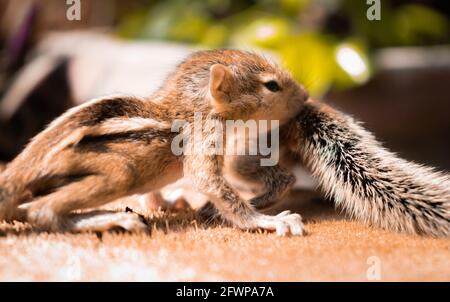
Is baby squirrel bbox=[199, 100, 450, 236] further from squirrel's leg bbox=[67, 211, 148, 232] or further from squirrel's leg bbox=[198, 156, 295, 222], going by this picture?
squirrel's leg bbox=[67, 211, 148, 232]

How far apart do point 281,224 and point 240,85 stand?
504 mm

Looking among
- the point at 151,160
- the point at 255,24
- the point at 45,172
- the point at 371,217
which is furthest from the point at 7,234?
the point at 255,24

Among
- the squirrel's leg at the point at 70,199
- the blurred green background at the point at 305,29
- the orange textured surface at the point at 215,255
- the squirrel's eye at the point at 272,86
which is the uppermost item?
the blurred green background at the point at 305,29

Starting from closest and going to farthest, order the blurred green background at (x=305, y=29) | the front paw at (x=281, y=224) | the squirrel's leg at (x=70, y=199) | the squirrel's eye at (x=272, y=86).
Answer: the squirrel's leg at (x=70, y=199), the front paw at (x=281, y=224), the squirrel's eye at (x=272, y=86), the blurred green background at (x=305, y=29)

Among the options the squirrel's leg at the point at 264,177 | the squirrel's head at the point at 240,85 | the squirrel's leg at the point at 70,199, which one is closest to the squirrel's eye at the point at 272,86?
the squirrel's head at the point at 240,85

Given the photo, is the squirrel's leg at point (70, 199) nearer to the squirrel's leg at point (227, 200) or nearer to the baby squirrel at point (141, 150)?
the baby squirrel at point (141, 150)

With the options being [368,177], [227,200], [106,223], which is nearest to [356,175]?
[368,177]

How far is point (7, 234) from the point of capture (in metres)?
1.74

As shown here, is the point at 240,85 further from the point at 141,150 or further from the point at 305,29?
the point at 305,29

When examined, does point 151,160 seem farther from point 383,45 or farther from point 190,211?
point 383,45

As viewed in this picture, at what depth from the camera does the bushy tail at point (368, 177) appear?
1.82m

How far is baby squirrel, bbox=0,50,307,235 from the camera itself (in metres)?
1.68

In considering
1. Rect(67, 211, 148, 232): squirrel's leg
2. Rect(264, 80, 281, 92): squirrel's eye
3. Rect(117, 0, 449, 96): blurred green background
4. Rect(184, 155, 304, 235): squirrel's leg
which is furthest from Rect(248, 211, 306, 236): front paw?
Rect(117, 0, 449, 96): blurred green background

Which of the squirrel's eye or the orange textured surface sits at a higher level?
the squirrel's eye
